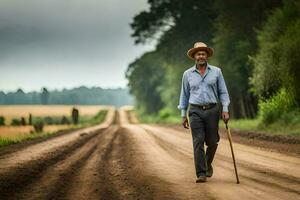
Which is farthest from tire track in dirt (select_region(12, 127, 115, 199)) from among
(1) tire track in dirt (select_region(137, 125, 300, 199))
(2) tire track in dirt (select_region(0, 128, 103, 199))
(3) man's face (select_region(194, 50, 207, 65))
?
(3) man's face (select_region(194, 50, 207, 65))

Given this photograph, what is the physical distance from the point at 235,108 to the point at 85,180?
33.8 m

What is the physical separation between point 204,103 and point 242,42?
2598 centimetres

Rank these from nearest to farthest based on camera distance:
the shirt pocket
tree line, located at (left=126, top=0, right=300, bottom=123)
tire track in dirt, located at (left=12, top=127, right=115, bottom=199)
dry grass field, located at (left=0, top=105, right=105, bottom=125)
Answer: tire track in dirt, located at (left=12, top=127, right=115, bottom=199)
the shirt pocket
tree line, located at (left=126, top=0, right=300, bottom=123)
dry grass field, located at (left=0, top=105, right=105, bottom=125)

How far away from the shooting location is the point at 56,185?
7805mm

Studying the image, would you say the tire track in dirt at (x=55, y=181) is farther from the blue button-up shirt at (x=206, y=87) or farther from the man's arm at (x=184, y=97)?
the blue button-up shirt at (x=206, y=87)

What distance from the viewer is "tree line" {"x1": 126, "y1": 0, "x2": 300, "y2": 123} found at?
2350 cm

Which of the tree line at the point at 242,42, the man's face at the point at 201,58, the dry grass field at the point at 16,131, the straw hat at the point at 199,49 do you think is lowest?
the dry grass field at the point at 16,131

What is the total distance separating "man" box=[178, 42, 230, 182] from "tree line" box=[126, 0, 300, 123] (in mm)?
14232

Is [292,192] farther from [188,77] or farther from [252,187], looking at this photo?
[188,77]

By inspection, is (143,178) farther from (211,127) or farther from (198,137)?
(211,127)

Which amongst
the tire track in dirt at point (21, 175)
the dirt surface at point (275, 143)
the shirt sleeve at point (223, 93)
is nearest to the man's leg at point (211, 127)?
the shirt sleeve at point (223, 93)

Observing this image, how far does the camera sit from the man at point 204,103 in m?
8.31

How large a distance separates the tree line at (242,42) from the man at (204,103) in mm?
14232

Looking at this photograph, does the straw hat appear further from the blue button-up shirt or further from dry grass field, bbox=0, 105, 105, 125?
dry grass field, bbox=0, 105, 105, 125
